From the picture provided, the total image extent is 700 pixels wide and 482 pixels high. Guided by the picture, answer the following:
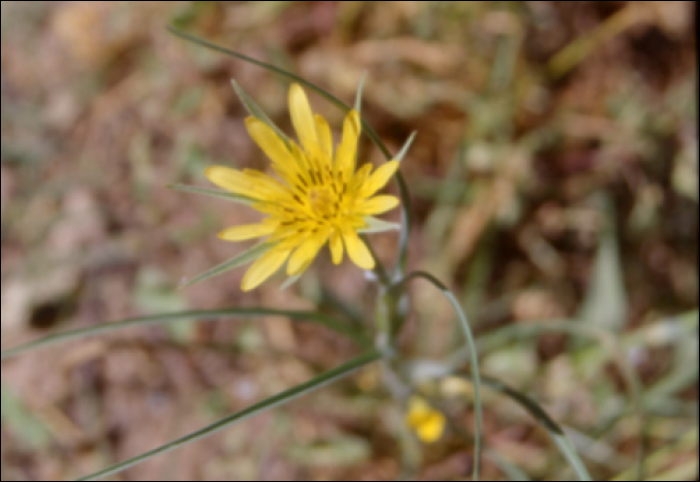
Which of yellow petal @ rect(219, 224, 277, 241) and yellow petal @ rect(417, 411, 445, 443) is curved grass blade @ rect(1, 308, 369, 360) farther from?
yellow petal @ rect(417, 411, 445, 443)

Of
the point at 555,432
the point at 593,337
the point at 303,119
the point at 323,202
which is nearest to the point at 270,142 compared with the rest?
the point at 303,119

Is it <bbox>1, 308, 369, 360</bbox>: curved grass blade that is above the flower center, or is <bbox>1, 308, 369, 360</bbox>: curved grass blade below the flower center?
below

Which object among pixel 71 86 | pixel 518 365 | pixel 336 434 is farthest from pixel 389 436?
pixel 71 86

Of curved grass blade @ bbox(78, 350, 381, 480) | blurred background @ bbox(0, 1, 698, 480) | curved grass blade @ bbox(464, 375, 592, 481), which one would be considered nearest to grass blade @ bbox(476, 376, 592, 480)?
curved grass blade @ bbox(464, 375, 592, 481)

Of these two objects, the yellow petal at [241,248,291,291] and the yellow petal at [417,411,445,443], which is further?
the yellow petal at [417,411,445,443]

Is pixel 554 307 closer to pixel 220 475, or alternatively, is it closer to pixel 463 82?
pixel 463 82

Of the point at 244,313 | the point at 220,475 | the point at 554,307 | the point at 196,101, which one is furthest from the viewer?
the point at 196,101

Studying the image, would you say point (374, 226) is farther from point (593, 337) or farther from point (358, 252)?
point (593, 337)
